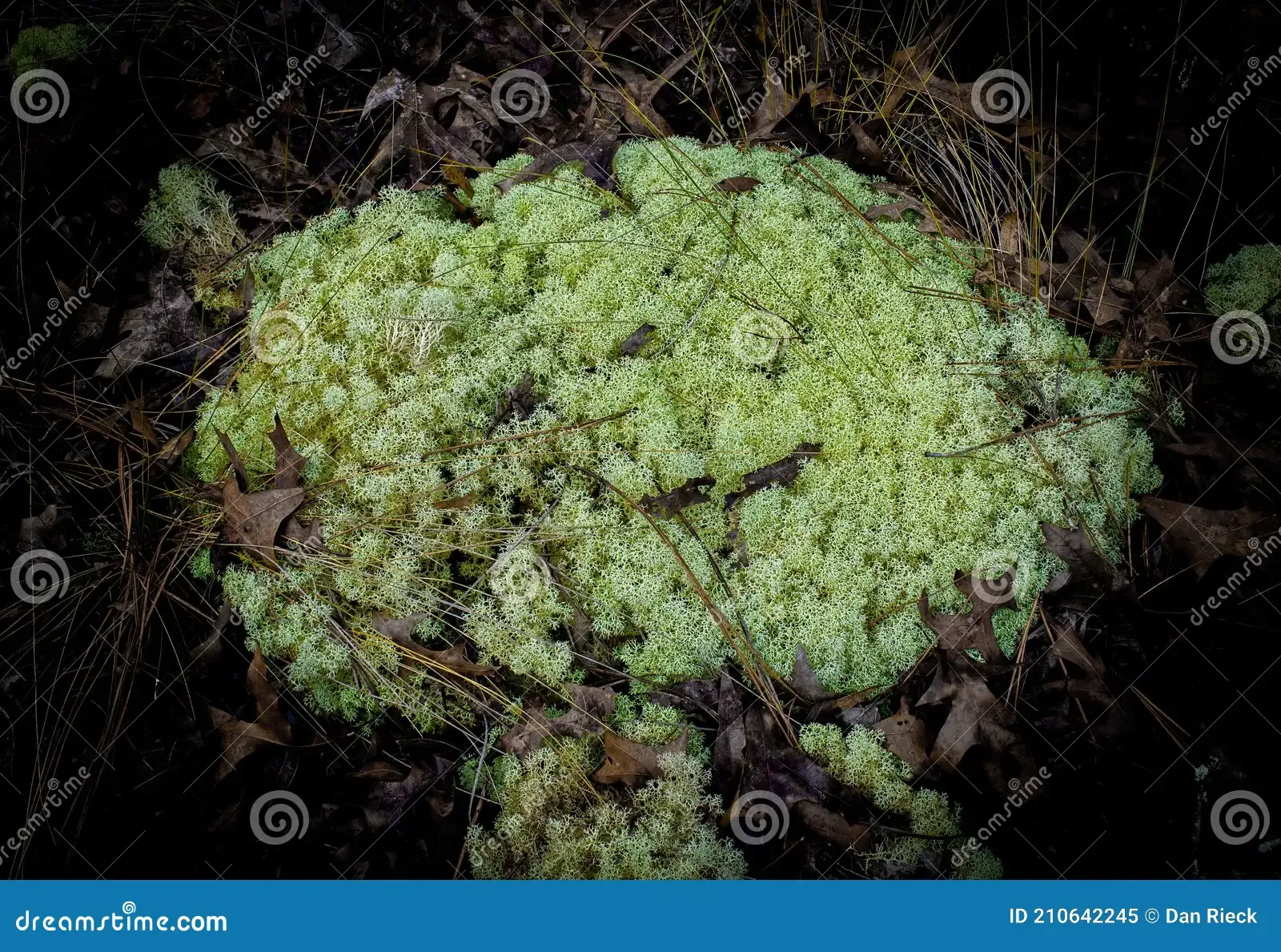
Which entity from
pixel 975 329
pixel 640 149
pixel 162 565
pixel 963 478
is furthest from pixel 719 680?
pixel 640 149

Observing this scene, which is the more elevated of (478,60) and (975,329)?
(975,329)

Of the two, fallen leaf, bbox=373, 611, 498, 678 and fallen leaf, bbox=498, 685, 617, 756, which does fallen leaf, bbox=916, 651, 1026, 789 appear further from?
fallen leaf, bbox=373, 611, 498, 678

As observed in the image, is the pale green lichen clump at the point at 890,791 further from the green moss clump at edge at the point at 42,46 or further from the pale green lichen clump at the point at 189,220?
the green moss clump at edge at the point at 42,46

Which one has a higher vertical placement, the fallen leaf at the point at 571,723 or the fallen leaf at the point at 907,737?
the fallen leaf at the point at 907,737

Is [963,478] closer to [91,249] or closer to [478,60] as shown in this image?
[478,60]

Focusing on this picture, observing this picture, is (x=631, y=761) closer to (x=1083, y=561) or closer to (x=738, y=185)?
(x=1083, y=561)

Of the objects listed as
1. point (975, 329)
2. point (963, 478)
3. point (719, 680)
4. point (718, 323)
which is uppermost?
point (975, 329)

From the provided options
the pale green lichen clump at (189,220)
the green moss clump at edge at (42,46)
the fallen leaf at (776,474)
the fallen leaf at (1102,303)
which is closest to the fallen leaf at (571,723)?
the fallen leaf at (776,474)
